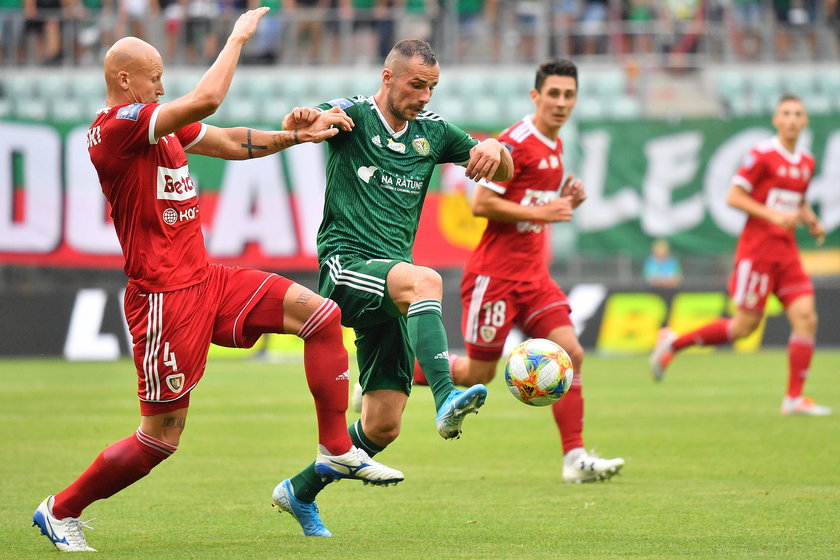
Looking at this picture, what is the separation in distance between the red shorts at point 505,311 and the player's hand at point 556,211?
530 mm

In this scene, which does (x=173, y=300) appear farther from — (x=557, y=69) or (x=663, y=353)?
(x=663, y=353)

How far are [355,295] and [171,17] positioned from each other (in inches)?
700

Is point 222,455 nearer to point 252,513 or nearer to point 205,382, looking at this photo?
point 252,513

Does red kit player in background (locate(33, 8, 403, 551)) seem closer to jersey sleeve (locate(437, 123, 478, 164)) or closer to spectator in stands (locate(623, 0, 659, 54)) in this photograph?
jersey sleeve (locate(437, 123, 478, 164))

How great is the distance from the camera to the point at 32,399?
14219 millimetres

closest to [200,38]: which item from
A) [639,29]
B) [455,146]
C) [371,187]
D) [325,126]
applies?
[639,29]

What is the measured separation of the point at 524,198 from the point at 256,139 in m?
3.32

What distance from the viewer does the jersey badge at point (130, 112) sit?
585 cm

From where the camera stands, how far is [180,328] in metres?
6.06

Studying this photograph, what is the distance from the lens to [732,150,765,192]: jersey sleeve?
12.6m

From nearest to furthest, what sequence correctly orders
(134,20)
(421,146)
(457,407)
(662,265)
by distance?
1. (457,407)
2. (421,146)
3. (662,265)
4. (134,20)

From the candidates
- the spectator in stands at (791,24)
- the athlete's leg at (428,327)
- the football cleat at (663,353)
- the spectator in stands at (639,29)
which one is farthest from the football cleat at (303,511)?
the spectator in stands at (791,24)

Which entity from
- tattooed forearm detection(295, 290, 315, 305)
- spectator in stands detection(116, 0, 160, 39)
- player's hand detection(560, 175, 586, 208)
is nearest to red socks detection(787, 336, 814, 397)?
player's hand detection(560, 175, 586, 208)

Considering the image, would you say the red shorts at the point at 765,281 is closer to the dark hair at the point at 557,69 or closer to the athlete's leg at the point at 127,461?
the dark hair at the point at 557,69
